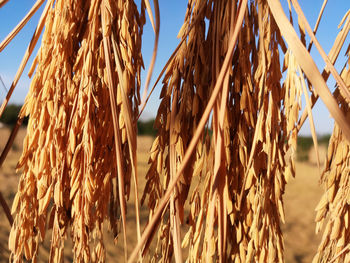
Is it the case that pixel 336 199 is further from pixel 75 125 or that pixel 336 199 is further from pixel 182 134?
pixel 75 125

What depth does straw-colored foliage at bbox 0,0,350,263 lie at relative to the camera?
0.43 m

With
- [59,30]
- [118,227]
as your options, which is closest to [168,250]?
[118,227]

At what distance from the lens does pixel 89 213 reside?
1.45ft

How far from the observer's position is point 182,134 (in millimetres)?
453

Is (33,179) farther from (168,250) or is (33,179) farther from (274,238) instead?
(274,238)

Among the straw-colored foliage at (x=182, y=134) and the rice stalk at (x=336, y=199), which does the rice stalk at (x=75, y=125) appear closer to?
the straw-colored foliage at (x=182, y=134)

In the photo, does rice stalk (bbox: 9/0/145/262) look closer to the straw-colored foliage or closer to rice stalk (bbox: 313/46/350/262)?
the straw-colored foliage

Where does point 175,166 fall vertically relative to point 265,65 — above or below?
below

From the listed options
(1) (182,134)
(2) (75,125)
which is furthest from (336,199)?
(2) (75,125)

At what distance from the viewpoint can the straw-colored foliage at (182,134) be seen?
43cm

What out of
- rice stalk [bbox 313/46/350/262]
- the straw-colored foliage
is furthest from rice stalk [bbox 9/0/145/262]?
rice stalk [bbox 313/46/350/262]

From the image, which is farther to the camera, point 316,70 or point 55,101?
point 55,101

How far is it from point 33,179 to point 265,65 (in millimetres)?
311

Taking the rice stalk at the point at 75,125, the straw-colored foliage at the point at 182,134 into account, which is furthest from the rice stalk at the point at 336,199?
the rice stalk at the point at 75,125
